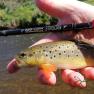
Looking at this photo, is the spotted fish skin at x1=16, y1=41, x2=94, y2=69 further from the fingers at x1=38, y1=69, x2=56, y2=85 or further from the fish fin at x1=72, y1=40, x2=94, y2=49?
the fingers at x1=38, y1=69, x2=56, y2=85

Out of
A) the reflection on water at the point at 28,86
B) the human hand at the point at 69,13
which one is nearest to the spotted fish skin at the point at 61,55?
the human hand at the point at 69,13

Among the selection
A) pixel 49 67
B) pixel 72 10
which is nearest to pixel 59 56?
pixel 49 67

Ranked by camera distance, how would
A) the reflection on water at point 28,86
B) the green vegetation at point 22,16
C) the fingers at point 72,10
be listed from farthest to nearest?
1. the green vegetation at point 22,16
2. the reflection on water at point 28,86
3. the fingers at point 72,10

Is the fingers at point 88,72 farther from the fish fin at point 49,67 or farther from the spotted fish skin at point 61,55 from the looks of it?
the fish fin at point 49,67

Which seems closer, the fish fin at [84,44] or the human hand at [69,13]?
the fish fin at [84,44]

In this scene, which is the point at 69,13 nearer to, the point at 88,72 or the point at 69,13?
the point at 69,13

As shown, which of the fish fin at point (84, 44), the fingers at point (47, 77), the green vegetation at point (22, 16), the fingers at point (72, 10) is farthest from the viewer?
the green vegetation at point (22, 16)

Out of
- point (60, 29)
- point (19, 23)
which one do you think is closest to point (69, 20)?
point (60, 29)

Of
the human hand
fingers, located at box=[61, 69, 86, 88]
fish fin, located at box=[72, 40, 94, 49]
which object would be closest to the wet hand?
the human hand
